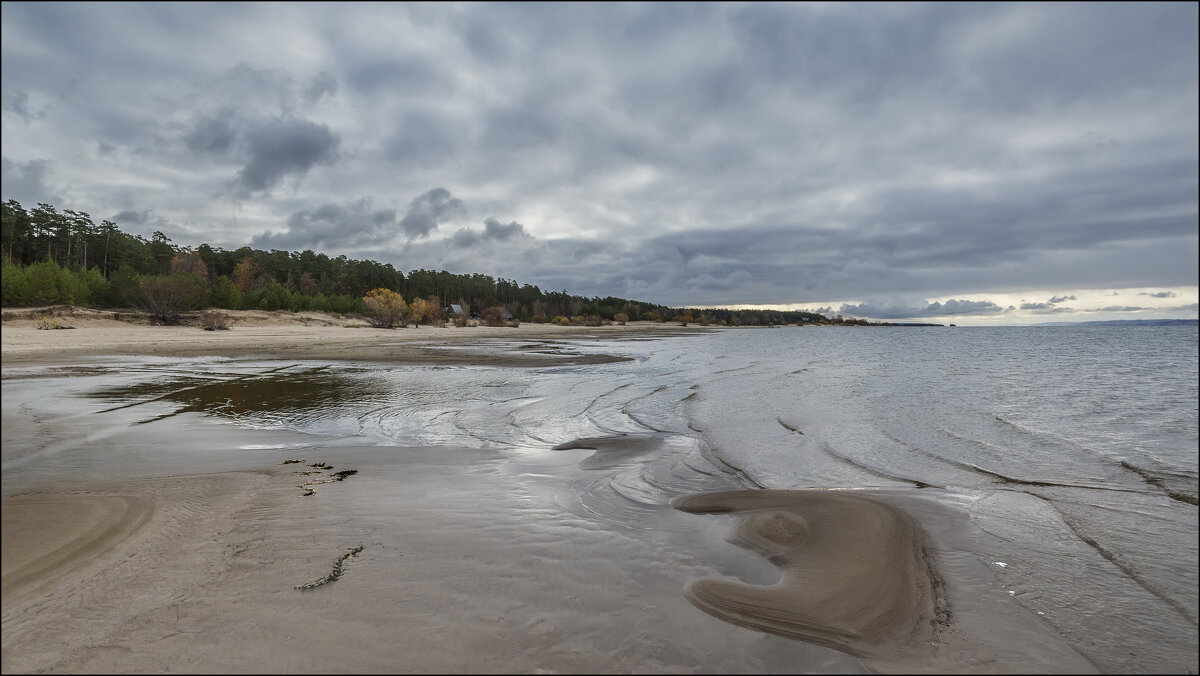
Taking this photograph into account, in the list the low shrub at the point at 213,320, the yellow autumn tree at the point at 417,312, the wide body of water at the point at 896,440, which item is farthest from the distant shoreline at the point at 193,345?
the yellow autumn tree at the point at 417,312

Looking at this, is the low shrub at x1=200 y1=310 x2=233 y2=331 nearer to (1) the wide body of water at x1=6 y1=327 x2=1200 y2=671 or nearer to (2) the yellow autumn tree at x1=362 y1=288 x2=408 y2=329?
(1) the wide body of water at x1=6 y1=327 x2=1200 y2=671

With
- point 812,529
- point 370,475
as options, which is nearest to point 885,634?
point 812,529

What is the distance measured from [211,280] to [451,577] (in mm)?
89149

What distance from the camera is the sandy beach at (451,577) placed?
309 centimetres

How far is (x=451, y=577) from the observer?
4121mm

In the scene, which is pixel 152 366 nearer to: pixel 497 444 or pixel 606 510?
pixel 497 444

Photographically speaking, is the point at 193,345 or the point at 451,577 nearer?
the point at 451,577

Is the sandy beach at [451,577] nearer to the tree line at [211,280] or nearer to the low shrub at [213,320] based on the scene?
the tree line at [211,280]

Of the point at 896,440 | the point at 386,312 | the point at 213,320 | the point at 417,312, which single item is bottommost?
the point at 896,440

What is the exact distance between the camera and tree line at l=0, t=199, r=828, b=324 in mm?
9438

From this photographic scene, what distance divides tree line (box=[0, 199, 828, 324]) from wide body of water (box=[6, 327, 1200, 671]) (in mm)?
3777

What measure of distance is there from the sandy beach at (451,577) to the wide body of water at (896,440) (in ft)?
2.10

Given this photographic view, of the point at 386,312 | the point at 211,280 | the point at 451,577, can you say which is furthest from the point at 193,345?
the point at 211,280

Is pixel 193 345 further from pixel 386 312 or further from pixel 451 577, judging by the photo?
pixel 386 312
